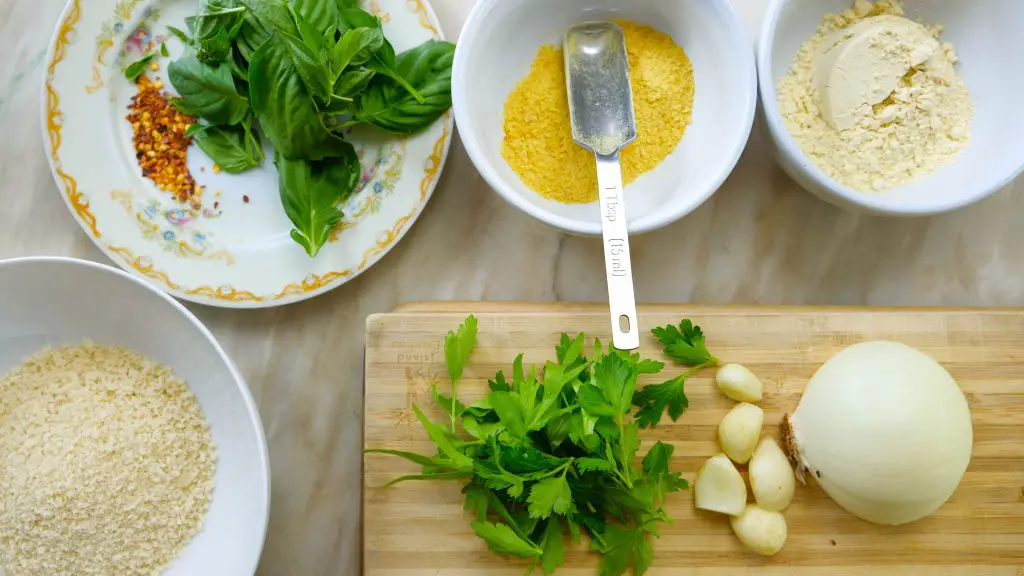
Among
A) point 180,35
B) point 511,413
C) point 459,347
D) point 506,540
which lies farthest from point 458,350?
point 180,35

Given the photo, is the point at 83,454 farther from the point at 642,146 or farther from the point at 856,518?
the point at 856,518

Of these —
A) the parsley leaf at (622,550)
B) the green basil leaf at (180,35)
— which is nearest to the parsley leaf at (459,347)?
the parsley leaf at (622,550)

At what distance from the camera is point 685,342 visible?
0.98m

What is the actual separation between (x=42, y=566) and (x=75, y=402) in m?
0.20

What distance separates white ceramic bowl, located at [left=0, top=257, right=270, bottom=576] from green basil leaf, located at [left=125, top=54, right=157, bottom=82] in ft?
0.94

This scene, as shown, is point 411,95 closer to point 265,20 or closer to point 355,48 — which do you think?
point 355,48

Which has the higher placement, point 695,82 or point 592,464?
point 695,82

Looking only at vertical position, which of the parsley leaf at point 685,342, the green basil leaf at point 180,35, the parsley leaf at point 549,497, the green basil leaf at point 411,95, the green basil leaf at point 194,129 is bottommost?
the parsley leaf at point 549,497

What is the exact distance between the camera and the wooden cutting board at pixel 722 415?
3.19 ft

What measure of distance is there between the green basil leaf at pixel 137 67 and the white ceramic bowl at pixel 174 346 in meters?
0.29

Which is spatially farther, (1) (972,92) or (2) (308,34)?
(1) (972,92)

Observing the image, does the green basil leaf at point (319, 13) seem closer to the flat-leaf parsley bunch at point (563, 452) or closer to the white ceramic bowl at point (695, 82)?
the white ceramic bowl at point (695, 82)

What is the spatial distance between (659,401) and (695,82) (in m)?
0.43

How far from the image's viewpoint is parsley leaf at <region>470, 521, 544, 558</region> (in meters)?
0.89
